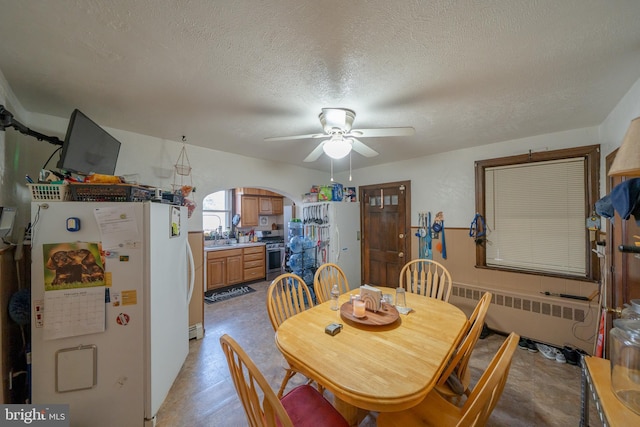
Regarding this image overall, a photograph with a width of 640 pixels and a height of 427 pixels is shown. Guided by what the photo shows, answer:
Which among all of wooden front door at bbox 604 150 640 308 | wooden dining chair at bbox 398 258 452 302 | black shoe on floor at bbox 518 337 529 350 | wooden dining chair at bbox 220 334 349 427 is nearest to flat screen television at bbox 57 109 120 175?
wooden dining chair at bbox 220 334 349 427

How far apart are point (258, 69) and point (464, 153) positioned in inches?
116

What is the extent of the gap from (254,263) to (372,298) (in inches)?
147

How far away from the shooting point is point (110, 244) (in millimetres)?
1430

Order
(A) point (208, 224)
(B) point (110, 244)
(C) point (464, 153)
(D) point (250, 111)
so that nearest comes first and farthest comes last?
(B) point (110, 244), (D) point (250, 111), (C) point (464, 153), (A) point (208, 224)

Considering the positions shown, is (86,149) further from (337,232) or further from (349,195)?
(349,195)

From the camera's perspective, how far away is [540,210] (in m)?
2.60

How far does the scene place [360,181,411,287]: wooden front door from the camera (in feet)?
12.2

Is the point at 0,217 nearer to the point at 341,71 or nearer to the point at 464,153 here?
the point at 341,71

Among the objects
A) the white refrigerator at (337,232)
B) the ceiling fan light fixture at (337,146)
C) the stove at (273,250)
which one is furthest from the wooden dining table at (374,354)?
the stove at (273,250)

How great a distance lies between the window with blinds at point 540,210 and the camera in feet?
7.77

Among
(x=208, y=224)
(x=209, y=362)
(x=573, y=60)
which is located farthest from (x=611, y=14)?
(x=208, y=224)

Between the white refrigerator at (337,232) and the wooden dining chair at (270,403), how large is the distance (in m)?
2.52

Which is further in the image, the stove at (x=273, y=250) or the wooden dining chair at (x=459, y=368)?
the stove at (x=273, y=250)

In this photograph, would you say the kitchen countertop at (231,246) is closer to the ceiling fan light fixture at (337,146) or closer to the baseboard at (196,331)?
the baseboard at (196,331)
